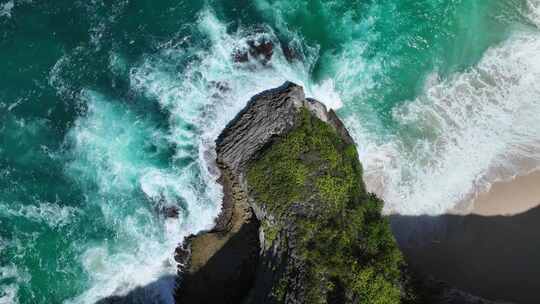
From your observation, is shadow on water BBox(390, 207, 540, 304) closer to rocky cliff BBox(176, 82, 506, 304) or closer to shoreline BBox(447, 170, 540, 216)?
shoreline BBox(447, 170, 540, 216)

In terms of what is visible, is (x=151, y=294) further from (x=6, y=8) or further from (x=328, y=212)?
(x=6, y=8)

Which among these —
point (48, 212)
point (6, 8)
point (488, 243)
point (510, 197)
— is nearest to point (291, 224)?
point (488, 243)

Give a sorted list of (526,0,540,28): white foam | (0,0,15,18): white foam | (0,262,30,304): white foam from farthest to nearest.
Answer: (526,0,540,28): white foam, (0,0,15,18): white foam, (0,262,30,304): white foam

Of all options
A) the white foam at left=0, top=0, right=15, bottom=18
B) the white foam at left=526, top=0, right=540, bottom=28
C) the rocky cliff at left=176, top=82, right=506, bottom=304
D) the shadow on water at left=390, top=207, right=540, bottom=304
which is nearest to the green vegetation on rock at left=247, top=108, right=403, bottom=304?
the rocky cliff at left=176, top=82, right=506, bottom=304

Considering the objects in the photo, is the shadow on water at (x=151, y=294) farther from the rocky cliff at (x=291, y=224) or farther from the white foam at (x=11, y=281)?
the white foam at (x=11, y=281)

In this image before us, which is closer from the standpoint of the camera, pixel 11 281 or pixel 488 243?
pixel 488 243

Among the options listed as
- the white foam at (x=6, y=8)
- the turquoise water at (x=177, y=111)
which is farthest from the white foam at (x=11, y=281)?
the white foam at (x=6, y=8)
